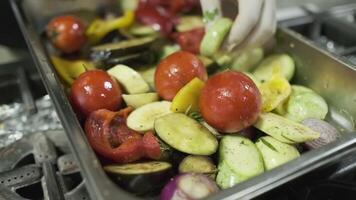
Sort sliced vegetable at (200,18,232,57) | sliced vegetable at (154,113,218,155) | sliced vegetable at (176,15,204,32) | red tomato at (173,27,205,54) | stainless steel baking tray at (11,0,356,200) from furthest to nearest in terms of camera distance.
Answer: sliced vegetable at (176,15,204,32)
red tomato at (173,27,205,54)
sliced vegetable at (200,18,232,57)
sliced vegetable at (154,113,218,155)
stainless steel baking tray at (11,0,356,200)

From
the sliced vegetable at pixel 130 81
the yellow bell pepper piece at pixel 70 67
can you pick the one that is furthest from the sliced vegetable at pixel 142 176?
the yellow bell pepper piece at pixel 70 67

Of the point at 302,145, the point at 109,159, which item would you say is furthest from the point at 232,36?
the point at 109,159

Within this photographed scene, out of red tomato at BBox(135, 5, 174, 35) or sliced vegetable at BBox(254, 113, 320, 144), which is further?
red tomato at BBox(135, 5, 174, 35)

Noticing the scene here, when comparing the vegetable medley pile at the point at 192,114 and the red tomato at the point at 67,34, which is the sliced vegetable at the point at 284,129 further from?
the red tomato at the point at 67,34

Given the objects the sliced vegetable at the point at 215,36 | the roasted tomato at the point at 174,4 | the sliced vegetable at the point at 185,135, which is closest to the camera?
the sliced vegetable at the point at 185,135

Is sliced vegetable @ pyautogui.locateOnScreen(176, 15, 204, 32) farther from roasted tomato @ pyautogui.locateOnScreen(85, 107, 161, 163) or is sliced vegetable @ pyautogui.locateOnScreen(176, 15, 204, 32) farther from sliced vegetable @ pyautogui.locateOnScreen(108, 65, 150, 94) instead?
roasted tomato @ pyautogui.locateOnScreen(85, 107, 161, 163)

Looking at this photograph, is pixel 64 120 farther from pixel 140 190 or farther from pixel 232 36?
pixel 232 36

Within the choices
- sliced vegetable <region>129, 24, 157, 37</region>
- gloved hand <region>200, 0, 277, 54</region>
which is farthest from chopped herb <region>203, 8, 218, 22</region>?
sliced vegetable <region>129, 24, 157, 37</region>

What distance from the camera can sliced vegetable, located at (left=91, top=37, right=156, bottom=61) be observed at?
1012 mm

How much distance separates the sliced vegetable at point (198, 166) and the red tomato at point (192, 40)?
41 centimetres

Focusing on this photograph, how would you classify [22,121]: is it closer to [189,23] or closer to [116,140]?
[116,140]

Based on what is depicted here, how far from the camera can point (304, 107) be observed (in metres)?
0.85

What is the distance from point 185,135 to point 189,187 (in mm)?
115

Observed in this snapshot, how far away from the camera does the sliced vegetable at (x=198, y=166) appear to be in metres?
0.68
